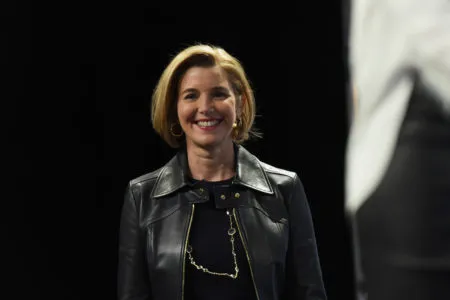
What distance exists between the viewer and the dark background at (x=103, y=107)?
202 cm

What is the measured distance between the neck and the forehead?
0.15m

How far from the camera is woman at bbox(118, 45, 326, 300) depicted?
1.54 m

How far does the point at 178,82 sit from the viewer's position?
1.62 meters

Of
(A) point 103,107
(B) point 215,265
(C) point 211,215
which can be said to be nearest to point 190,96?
(C) point 211,215

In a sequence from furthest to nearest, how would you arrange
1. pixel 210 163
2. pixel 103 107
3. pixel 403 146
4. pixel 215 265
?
pixel 103 107 < pixel 210 163 < pixel 215 265 < pixel 403 146

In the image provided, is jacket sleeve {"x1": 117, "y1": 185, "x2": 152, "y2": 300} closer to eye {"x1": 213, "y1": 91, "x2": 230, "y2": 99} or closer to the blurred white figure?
eye {"x1": 213, "y1": 91, "x2": 230, "y2": 99}

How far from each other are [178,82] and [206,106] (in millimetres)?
106

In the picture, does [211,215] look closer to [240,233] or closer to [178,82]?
[240,233]

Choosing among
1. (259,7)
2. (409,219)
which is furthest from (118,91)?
(409,219)

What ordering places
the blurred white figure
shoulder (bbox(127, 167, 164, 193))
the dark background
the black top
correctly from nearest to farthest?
the blurred white figure, the black top, shoulder (bbox(127, 167, 164, 193)), the dark background

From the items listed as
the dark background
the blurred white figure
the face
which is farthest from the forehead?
the blurred white figure

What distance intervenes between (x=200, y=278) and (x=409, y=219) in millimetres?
1163

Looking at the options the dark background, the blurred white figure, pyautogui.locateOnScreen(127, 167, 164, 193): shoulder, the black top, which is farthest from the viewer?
the dark background

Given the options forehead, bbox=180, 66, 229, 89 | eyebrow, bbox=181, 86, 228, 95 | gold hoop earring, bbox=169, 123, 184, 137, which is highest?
forehead, bbox=180, 66, 229, 89
